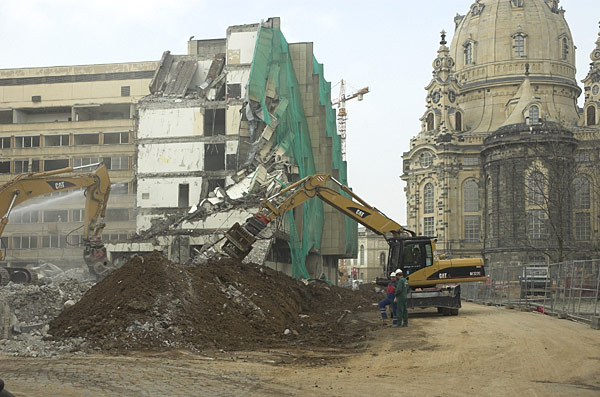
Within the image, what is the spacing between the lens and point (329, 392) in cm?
1224

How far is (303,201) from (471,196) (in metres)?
70.5

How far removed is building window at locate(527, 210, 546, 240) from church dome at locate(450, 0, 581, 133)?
48.7ft

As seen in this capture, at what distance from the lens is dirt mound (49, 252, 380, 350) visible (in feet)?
61.3

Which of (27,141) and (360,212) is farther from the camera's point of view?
(27,141)

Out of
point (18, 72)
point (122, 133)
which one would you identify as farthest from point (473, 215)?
point (18, 72)

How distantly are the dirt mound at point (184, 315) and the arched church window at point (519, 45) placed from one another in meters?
78.9

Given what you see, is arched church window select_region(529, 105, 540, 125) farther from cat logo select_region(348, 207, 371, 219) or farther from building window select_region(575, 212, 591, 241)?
cat logo select_region(348, 207, 371, 219)

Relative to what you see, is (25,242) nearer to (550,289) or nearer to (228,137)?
(228,137)

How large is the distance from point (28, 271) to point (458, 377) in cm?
2720

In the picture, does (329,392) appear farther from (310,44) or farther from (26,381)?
(310,44)

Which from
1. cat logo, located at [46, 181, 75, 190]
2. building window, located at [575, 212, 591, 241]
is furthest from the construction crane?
cat logo, located at [46, 181, 75, 190]

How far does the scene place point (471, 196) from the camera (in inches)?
3821

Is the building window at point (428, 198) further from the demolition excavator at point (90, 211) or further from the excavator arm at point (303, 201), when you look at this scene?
the excavator arm at point (303, 201)

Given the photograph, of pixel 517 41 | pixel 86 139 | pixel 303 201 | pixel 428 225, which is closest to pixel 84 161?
pixel 86 139
